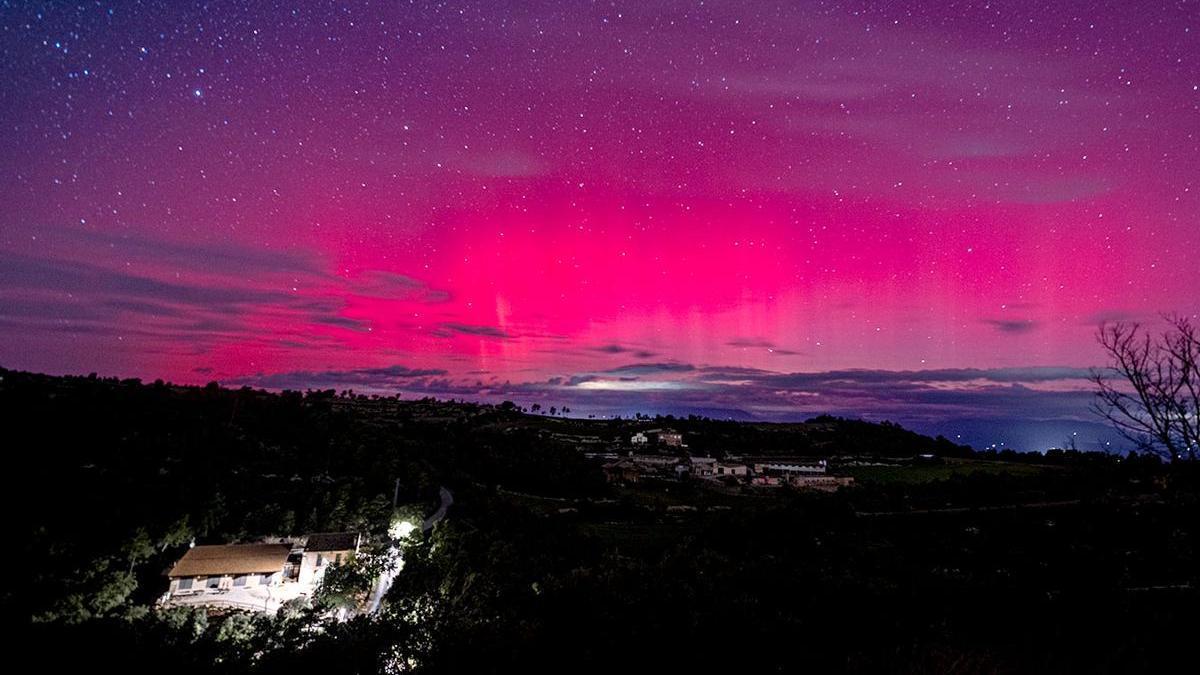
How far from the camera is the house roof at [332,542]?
2905cm

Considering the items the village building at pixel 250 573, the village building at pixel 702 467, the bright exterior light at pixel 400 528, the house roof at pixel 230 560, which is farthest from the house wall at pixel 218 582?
the village building at pixel 702 467

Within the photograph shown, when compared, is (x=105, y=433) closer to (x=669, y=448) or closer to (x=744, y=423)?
(x=669, y=448)

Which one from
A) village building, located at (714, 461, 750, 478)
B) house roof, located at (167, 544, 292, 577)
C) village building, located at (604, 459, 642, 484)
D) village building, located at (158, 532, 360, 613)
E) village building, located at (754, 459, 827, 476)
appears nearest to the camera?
village building, located at (158, 532, 360, 613)

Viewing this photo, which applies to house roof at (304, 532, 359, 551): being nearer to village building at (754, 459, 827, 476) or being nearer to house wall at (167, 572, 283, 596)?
house wall at (167, 572, 283, 596)

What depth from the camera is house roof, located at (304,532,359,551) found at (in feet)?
95.3

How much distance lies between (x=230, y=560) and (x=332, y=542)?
457 centimetres

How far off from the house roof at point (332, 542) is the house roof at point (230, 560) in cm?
128

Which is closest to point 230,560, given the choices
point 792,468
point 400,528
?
point 400,528

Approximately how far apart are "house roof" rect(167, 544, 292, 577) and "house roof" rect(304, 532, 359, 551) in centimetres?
128

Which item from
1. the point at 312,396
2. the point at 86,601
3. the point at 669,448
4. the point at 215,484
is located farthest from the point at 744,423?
the point at 86,601

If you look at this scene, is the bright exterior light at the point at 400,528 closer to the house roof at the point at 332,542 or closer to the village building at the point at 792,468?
the house roof at the point at 332,542

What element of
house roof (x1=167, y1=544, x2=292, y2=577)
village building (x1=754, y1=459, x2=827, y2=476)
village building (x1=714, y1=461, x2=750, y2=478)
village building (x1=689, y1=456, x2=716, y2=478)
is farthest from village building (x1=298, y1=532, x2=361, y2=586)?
village building (x1=754, y1=459, x2=827, y2=476)

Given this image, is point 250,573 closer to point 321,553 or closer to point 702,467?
point 321,553

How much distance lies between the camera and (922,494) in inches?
1618
